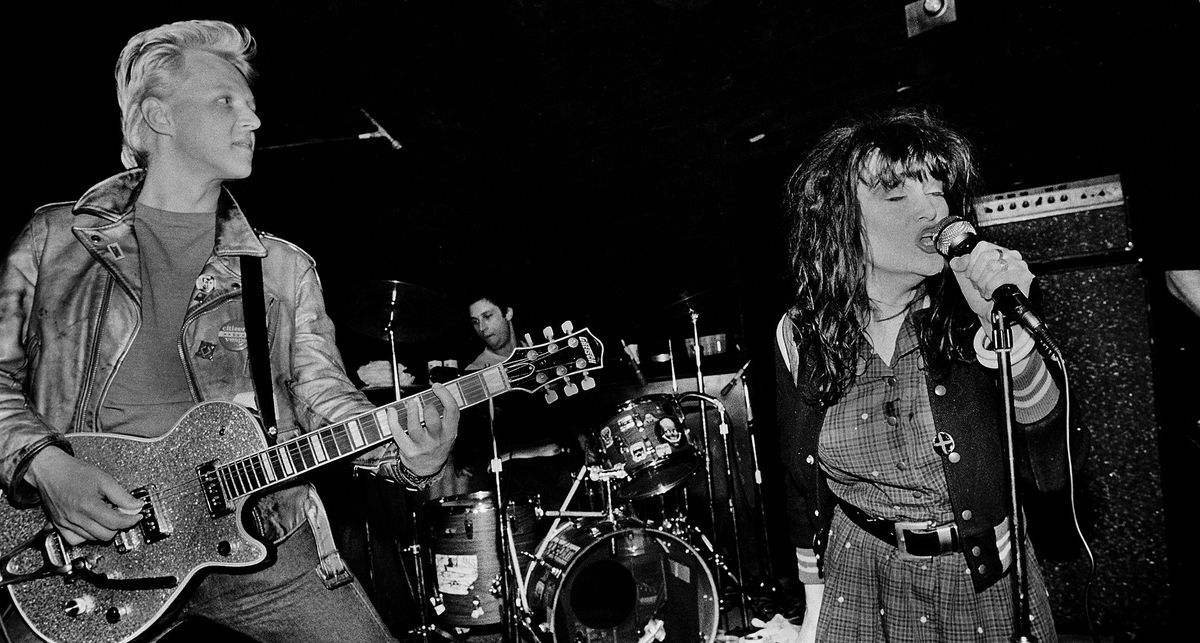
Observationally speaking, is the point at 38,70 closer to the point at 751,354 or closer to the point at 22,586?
the point at 22,586

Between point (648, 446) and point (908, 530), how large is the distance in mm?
2281

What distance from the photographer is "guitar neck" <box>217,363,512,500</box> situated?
2.14 metres

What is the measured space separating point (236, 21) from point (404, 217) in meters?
2.15

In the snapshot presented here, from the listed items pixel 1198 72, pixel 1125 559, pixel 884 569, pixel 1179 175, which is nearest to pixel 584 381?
pixel 884 569

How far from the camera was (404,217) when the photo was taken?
18.8 ft

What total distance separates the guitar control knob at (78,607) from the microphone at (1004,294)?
2.38 m

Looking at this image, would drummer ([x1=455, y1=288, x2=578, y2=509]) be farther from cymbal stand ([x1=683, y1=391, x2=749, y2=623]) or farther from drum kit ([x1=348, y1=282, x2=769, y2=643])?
cymbal stand ([x1=683, y1=391, x2=749, y2=623])

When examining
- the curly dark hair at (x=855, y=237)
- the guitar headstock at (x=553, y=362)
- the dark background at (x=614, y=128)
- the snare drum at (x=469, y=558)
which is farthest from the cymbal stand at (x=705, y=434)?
the curly dark hair at (x=855, y=237)

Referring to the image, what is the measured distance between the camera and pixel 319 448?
2.26 meters

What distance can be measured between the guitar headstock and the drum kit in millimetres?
1104

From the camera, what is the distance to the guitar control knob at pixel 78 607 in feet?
6.48

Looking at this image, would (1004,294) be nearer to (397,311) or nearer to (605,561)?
(605,561)

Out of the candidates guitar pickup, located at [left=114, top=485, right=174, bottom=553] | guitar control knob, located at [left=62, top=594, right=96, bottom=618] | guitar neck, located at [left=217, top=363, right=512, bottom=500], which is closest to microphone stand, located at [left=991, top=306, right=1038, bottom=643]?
guitar neck, located at [left=217, top=363, right=512, bottom=500]

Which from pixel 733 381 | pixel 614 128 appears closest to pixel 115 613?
pixel 733 381
